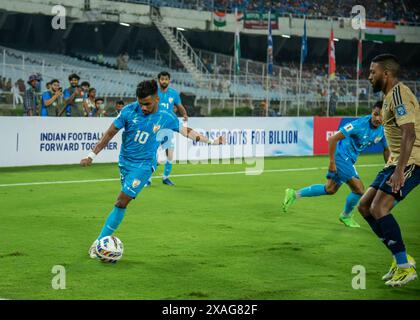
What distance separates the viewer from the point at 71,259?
31.0 feet

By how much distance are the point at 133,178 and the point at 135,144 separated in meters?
0.45

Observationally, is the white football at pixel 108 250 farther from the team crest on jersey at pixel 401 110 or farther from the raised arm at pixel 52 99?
the raised arm at pixel 52 99

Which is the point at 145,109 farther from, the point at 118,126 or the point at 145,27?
the point at 145,27

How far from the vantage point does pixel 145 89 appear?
9.41 metres

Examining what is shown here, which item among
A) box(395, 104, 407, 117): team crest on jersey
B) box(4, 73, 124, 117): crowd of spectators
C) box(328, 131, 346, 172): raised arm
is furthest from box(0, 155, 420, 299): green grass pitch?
box(4, 73, 124, 117): crowd of spectators

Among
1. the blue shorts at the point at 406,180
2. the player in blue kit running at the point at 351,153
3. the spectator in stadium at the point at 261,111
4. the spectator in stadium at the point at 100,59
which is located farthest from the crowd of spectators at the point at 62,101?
the spectator in stadium at the point at 100,59

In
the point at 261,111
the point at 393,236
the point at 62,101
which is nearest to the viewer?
the point at 393,236

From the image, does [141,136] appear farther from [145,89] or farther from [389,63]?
[389,63]

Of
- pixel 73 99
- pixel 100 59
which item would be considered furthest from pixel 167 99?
pixel 100 59

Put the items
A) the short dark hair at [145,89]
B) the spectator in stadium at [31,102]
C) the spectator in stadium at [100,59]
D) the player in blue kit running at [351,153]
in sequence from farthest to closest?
the spectator in stadium at [100,59], the spectator in stadium at [31,102], the player in blue kit running at [351,153], the short dark hair at [145,89]

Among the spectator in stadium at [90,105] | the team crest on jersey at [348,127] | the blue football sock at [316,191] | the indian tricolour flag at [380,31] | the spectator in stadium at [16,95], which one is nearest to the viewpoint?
the team crest on jersey at [348,127]

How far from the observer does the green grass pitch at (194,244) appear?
7.98m

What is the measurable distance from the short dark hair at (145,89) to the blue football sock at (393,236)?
10.5 ft

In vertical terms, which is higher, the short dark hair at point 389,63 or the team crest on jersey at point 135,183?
the short dark hair at point 389,63
